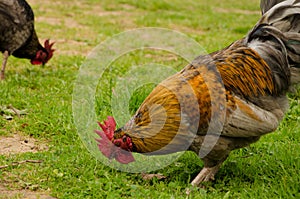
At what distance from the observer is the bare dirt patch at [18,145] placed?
533 cm

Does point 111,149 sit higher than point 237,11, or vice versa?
point 111,149

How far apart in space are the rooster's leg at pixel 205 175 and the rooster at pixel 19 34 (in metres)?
4.03

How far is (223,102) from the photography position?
439 centimetres

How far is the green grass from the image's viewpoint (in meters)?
4.52

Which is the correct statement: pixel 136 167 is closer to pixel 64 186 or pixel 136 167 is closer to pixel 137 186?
pixel 137 186

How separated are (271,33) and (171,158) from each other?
159cm

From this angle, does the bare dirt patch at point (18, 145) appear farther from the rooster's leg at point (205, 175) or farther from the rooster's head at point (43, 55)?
the rooster's head at point (43, 55)

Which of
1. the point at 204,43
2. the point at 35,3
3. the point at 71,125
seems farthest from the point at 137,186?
the point at 35,3

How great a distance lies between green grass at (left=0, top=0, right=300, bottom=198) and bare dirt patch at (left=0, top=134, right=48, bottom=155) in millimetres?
114

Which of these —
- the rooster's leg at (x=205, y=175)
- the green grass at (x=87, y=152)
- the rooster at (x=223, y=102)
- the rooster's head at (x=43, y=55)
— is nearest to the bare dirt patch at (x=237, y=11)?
the green grass at (x=87, y=152)

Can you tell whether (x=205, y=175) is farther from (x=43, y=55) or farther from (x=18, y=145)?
(x=43, y=55)

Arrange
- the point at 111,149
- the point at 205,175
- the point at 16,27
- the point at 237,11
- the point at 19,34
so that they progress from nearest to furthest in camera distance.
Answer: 1. the point at 111,149
2. the point at 205,175
3. the point at 16,27
4. the point at 19,34
5. the point at 237,11

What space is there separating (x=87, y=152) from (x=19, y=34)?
10.6 feet

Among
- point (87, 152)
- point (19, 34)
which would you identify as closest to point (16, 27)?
point (19, 34)
